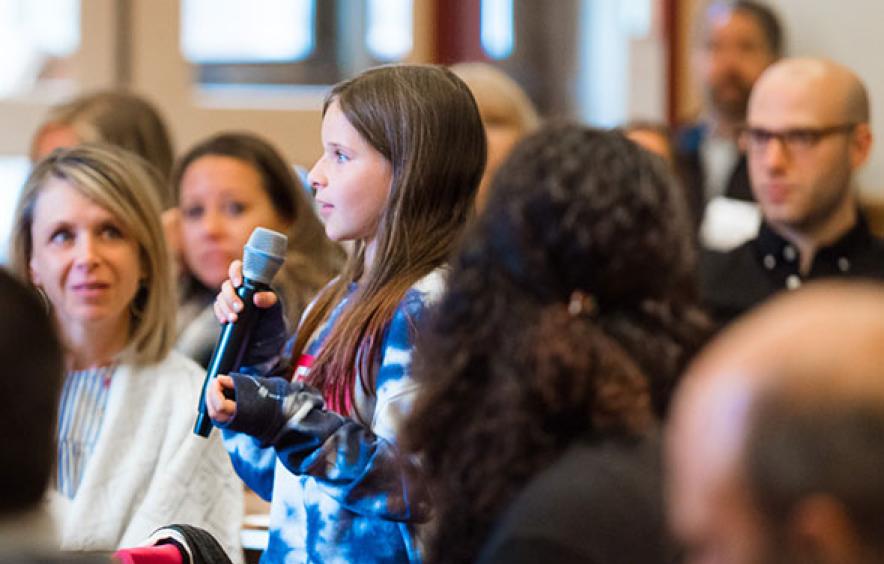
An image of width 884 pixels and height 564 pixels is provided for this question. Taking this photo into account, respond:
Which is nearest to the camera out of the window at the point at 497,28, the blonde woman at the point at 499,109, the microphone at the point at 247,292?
the microphone at the point at 247,292

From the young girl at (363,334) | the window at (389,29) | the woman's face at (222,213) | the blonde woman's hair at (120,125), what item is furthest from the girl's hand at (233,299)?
the window at (389,29)

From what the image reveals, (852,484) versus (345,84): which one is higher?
(345,84)

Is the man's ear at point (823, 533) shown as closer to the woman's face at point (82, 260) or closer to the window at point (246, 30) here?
the woman's face at point (82, 260)

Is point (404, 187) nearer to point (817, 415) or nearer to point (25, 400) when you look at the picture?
point (25, 400)

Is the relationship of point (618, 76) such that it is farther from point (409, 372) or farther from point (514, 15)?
point (409, 372)

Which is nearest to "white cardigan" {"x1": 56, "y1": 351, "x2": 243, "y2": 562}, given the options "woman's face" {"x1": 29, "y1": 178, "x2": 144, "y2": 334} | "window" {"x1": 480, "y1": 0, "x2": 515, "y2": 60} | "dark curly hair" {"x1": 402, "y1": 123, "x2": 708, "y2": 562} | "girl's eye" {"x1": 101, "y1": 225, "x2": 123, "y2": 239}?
"woman's face" {"x1": 29, "y1": 178, "x2": 144, "y2": 334}

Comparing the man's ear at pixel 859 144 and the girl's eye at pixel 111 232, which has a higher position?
the man's ear at pixel 859 144

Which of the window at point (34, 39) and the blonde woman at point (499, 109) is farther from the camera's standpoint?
the window at point (34, 39)

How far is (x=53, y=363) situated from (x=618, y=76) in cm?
457

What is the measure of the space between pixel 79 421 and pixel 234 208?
3.11 feet

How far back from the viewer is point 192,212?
3443 millimetres

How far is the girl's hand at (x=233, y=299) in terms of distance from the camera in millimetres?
2008

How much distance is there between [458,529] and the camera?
1.50m

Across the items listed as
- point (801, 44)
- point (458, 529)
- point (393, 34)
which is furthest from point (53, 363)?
point (393, 34)
